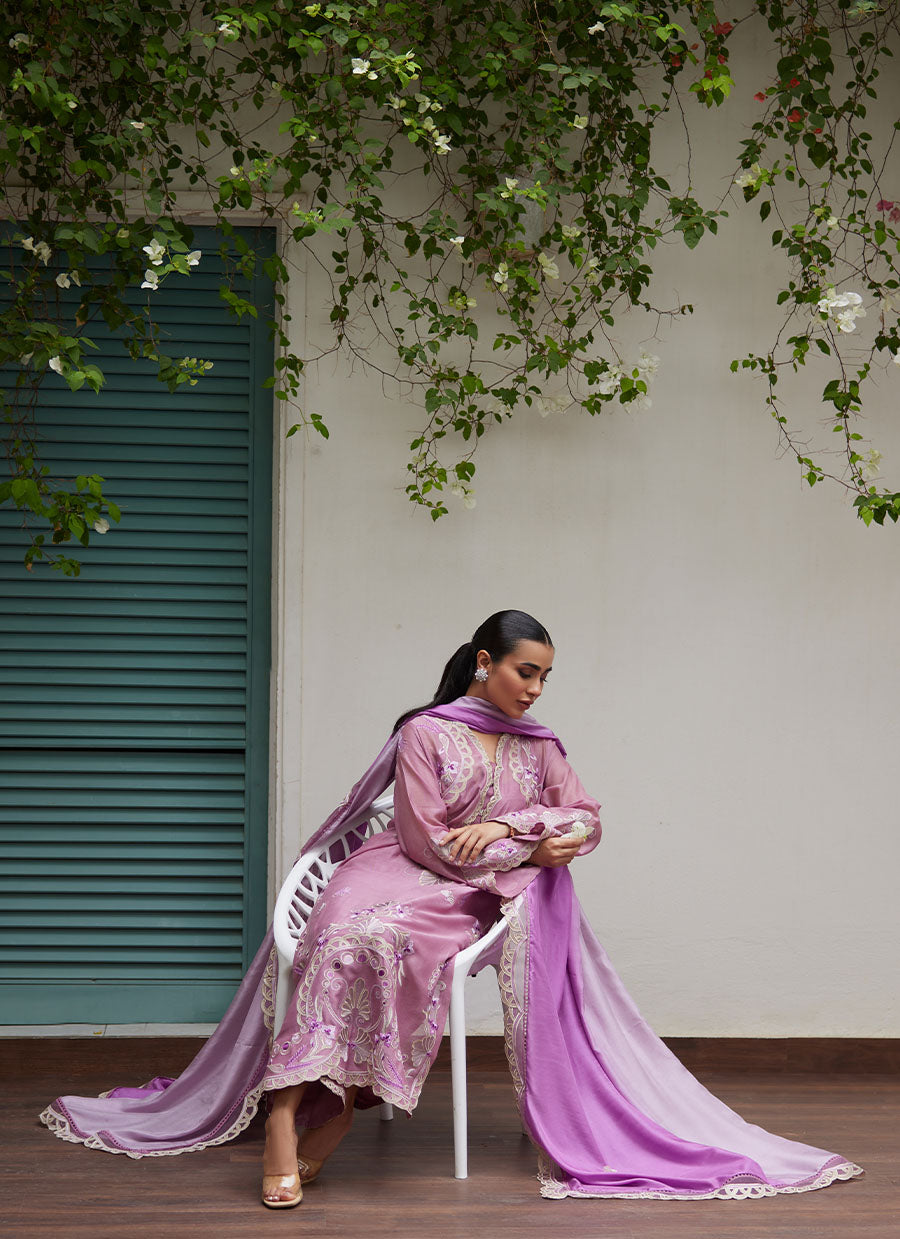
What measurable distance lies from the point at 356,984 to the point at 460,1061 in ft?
0.87

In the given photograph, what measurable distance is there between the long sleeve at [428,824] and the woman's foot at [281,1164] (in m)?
0.59

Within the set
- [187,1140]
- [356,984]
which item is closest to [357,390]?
[356,984]

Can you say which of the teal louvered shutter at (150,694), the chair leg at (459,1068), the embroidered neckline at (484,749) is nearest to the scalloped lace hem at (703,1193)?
the chair leg at (459,1068)

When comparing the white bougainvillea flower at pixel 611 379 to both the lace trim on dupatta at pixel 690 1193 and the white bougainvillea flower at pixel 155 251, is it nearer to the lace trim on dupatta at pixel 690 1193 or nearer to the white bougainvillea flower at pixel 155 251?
the white bougainvillea flower at pixel 155 251

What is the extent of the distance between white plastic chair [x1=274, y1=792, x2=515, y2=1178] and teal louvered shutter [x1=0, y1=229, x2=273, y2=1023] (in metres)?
0.48

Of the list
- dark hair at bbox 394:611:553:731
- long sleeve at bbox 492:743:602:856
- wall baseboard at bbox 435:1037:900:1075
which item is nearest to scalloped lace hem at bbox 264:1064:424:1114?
long sleeve at bbox 492:743:602:856

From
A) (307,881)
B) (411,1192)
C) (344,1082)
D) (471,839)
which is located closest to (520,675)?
(471,839)

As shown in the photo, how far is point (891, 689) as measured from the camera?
3621mm

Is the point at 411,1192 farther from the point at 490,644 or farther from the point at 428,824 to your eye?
the point at 490,644

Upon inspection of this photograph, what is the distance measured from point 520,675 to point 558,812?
31 cm

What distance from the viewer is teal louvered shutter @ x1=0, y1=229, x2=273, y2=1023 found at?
3523mm

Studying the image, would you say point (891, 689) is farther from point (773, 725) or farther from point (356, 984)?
point (356, 984)

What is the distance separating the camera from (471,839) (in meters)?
2.78

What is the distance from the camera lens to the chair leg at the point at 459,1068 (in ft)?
8.59
